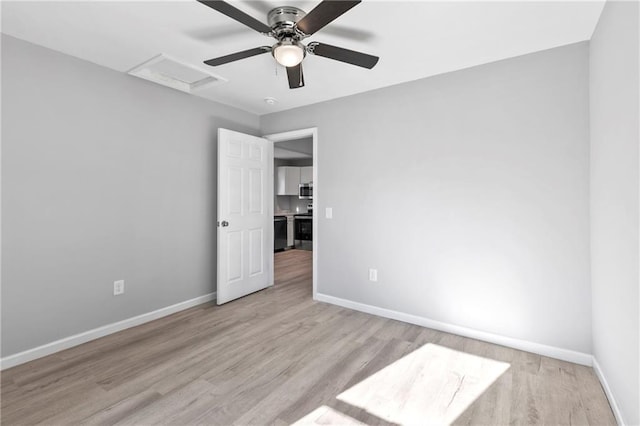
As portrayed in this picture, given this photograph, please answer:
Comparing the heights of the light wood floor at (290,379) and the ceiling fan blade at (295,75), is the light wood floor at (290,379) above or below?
below

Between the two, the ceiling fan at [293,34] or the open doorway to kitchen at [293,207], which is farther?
the open doorway to kitchen at [293,207]

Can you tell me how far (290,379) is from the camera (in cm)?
211

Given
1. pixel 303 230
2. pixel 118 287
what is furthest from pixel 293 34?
pixel 303 230

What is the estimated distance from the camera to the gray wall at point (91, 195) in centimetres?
230

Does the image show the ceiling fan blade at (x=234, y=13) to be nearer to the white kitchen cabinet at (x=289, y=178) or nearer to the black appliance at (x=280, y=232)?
the black appliance at (x=280, y=232)

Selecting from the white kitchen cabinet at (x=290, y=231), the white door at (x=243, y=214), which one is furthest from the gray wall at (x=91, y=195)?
the white kitchen cabinet at (x=290, y=231)

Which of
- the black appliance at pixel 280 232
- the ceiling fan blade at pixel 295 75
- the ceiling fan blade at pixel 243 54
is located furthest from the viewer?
the black appliance at pixel 280 232

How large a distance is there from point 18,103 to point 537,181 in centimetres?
402

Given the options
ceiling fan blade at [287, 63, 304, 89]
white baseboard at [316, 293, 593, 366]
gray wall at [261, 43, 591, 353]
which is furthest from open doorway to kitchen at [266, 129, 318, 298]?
ceiling fan blade at [287, 63, 304, 89]

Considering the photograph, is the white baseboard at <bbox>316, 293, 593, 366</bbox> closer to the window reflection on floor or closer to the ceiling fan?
the window reflection on floor

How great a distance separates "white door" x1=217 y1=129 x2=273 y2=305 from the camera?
3.61 metres

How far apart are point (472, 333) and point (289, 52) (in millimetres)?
2729

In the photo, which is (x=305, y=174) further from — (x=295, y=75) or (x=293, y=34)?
(x=293, y=34)

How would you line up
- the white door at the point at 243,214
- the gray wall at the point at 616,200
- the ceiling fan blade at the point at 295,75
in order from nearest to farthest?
the gray wall at the point at 616,200, the ceiling fan blade at the point at 295,75, the white door at the point at 243,214
